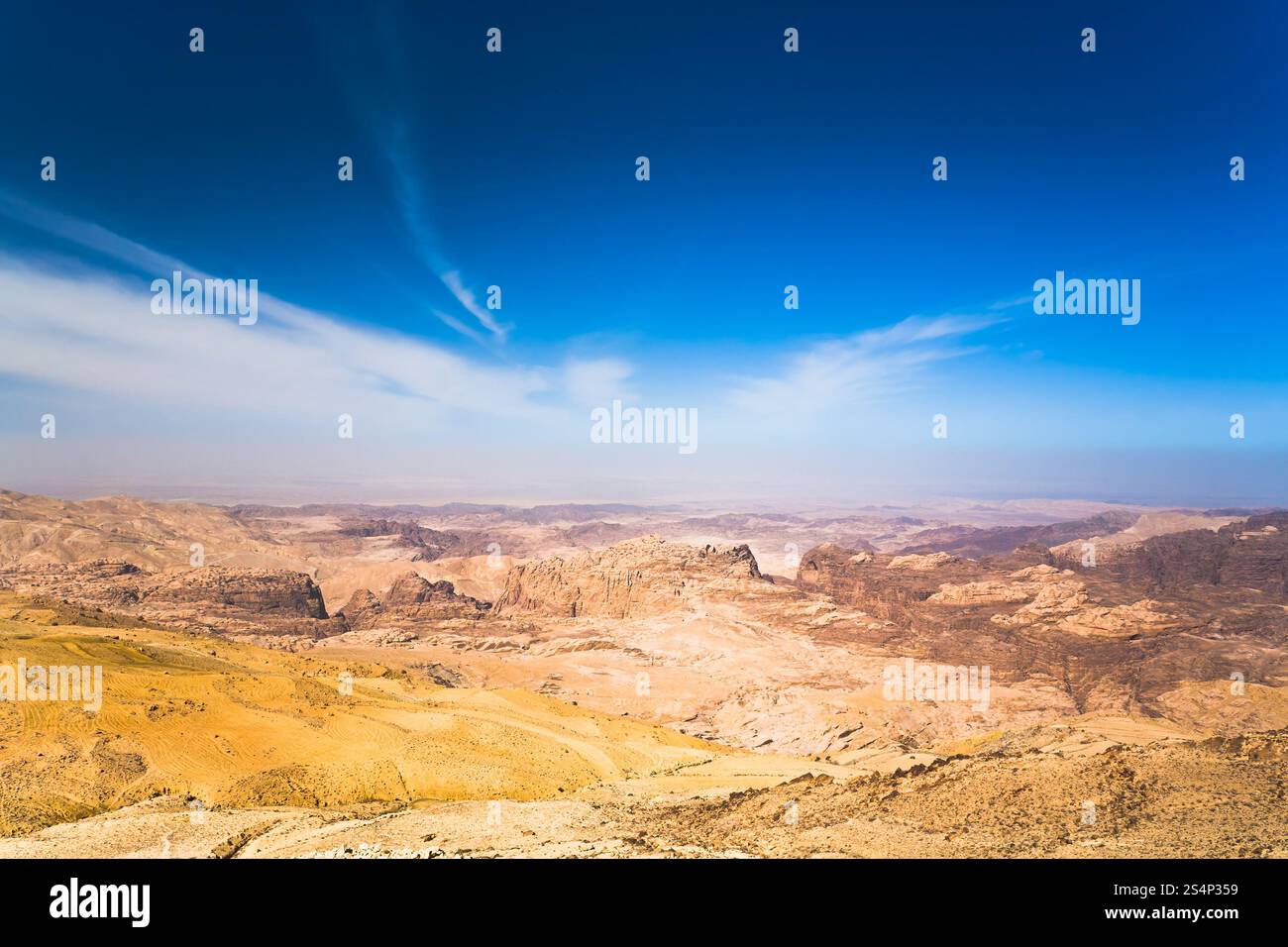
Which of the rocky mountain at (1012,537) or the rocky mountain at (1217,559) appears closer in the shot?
the rocky mountain at (1217,559)

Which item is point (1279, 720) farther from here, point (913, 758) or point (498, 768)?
point (498, 768)

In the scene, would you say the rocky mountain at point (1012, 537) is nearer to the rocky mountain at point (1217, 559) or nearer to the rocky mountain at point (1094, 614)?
the rocky mountain at point (1217, 559)

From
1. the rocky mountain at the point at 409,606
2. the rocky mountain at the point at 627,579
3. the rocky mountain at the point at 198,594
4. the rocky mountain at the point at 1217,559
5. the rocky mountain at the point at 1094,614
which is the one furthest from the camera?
the rocky mountain at the point at 627,579

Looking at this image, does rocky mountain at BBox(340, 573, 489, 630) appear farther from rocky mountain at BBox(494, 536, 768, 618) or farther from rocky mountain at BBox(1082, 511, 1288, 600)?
rocky mountain at BBox(1082, 511, 1288, 600)

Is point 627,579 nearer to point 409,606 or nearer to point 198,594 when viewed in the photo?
point 409,606

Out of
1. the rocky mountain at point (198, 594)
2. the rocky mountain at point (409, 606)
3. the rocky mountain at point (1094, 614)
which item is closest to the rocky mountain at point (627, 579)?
the rocky mountain at point (409, 606)

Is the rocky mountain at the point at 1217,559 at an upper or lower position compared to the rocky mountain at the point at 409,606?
upper

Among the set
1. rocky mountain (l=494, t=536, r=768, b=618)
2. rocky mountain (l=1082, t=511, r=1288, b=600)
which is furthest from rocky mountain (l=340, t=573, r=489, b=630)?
rocky mountain (l=1082, t=511, r=1288, b=600)

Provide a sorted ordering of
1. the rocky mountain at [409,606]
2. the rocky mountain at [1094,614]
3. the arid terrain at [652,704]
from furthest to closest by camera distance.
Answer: the rocky mountain at [409,606]
the rocky mountain at [1094,614]
the arid terrain at [652,704]

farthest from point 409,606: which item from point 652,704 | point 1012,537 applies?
point 1012,537
